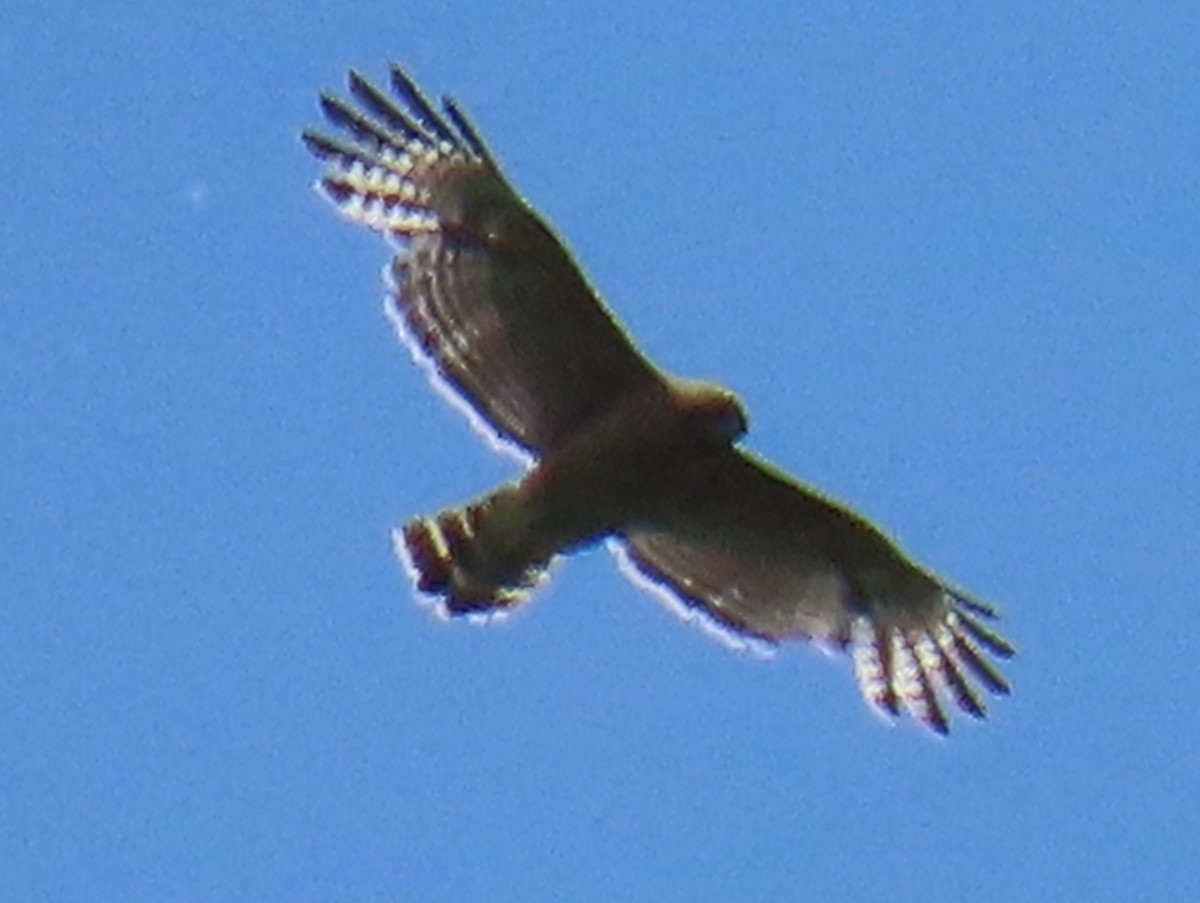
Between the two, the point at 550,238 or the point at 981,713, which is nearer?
the point at 550,238


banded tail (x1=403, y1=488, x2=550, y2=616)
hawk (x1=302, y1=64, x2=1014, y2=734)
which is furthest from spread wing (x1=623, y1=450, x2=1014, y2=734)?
banded tail (x1=403, y1=488, x2=550, y2=616)

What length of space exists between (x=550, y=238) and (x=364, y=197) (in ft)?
2.94

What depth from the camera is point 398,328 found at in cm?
1602

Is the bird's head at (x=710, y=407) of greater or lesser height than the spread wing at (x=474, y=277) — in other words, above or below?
below

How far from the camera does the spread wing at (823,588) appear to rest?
1636cm

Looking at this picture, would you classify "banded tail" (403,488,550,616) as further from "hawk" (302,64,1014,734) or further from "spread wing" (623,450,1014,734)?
"spread wing" (623,450,1014,734)

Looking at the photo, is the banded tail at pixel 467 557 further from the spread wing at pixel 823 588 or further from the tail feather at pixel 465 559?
the spread wing at pixel 823 588

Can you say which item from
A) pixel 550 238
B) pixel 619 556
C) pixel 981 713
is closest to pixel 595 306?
pixel 550 238

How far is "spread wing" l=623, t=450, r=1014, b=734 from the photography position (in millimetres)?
16359

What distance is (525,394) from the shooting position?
16.0 metres

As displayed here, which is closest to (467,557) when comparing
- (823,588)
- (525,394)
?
(525,394)

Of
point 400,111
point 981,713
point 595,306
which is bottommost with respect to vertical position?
point 981,713

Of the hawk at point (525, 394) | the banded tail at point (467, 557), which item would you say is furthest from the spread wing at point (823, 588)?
the banded tail at point (467, 557)

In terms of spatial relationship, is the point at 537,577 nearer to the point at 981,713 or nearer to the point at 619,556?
the point at 619,556
